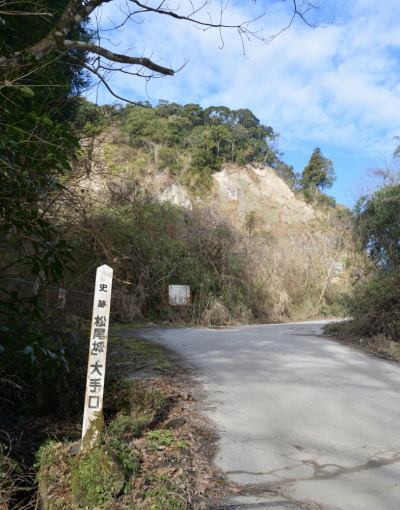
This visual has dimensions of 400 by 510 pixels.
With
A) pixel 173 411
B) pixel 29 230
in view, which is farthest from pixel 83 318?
pixel 29 230

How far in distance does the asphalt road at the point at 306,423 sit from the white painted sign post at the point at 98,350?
3.92ft

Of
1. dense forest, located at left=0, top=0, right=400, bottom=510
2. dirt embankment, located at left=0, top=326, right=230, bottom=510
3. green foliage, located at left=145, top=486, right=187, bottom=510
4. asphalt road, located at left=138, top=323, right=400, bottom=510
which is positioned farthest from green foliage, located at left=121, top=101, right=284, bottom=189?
green foliage, located at left=145, top=486, right=187, bottom=510

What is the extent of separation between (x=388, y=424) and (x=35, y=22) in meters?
6.89

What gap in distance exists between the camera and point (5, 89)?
419cm

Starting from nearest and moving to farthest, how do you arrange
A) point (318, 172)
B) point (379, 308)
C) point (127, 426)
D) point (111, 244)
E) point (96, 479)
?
point (96, 479)
point (127, 426)
point (111, 244)
point (379, 308)
point (318, 172)

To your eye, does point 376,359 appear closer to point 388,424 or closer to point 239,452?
point 388,424

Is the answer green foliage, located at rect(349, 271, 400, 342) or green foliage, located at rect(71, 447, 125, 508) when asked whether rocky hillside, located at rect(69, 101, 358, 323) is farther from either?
green foliage, located at rect(71, 447, 125, 508)

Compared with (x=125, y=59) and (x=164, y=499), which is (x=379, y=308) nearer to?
(x=125, y=59)

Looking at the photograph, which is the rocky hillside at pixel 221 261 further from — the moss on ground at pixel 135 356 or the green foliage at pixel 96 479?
the green foliage at pixel 96 479

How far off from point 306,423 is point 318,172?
1876 inches

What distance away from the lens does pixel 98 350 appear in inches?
177

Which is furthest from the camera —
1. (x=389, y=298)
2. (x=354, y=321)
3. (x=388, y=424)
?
(x=354, y=321)

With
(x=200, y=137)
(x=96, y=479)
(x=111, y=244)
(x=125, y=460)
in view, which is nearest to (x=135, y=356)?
(x=111, y=244)

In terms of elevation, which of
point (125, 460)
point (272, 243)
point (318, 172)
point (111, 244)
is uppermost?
point (318, 172)
